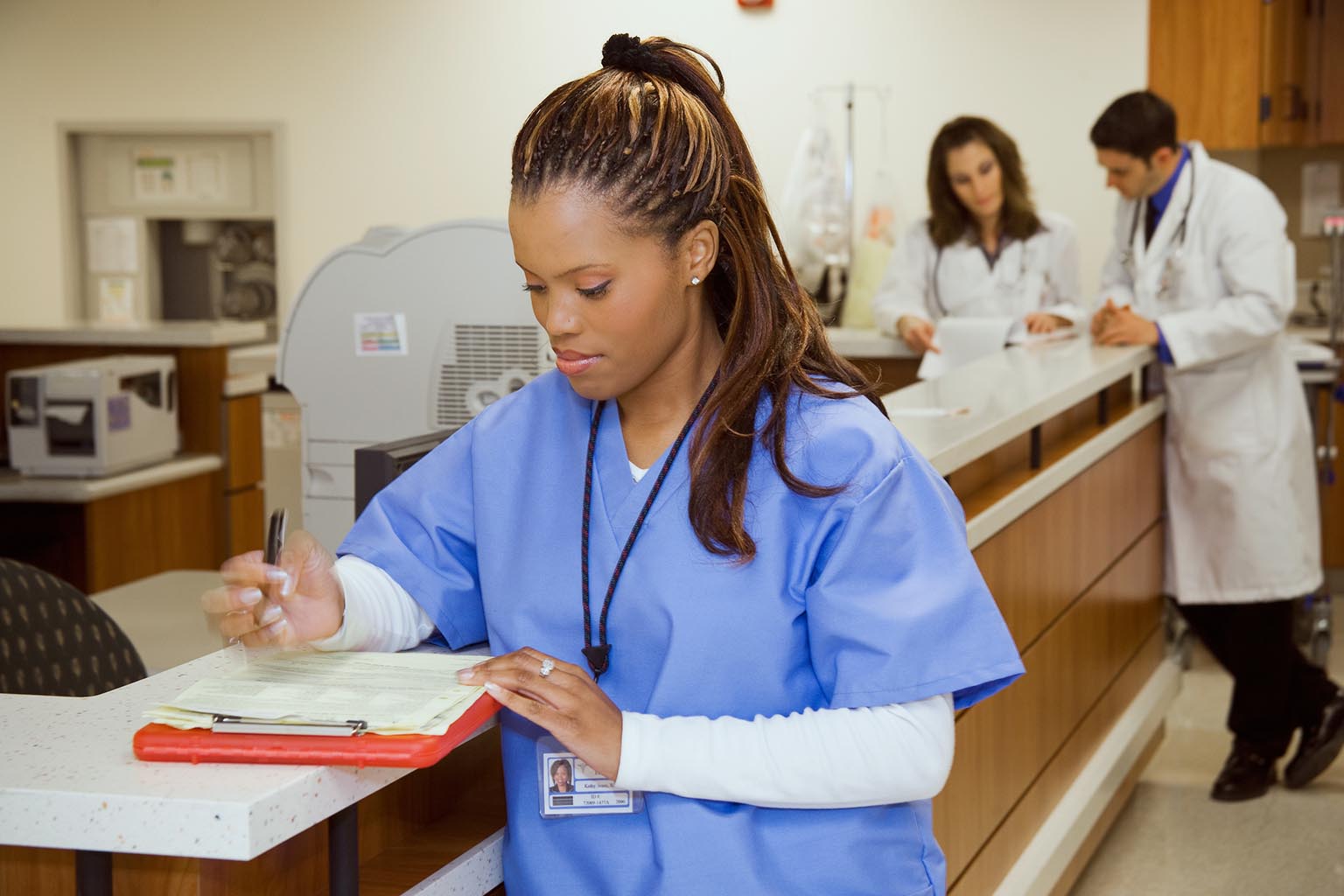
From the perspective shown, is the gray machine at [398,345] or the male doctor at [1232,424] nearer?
the gray machine at [398,345]

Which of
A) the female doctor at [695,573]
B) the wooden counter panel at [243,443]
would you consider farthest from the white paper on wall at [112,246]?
the female doctor at [695,573]

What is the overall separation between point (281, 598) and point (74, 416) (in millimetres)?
3315

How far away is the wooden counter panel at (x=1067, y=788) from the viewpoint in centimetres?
224

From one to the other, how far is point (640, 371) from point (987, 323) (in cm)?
275

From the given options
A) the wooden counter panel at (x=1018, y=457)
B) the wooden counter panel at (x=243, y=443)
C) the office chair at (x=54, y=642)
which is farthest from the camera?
the wooden counter panel at (x=243, y=443)

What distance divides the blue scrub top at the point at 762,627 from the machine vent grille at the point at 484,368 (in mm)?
1019

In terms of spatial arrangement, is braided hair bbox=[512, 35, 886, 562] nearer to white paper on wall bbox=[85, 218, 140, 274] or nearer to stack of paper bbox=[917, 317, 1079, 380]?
stack of paper bbox=[917, 317, 1079, 380]

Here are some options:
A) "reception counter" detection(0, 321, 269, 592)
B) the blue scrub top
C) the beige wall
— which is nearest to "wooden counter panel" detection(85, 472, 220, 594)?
"reception counter" detection(0, 321, 269, 592)

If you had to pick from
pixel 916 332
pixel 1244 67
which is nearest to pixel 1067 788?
pixel 916 332

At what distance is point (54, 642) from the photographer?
172 centimetres

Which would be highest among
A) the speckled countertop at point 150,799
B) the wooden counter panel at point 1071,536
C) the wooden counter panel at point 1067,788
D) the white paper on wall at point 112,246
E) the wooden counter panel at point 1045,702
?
the white paper on wall at point 112,246

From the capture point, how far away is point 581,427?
1.30 meters

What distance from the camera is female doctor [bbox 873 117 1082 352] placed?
4039 millimetres

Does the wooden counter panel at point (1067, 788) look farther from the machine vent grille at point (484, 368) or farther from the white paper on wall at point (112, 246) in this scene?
the white paper on wall at point (112, 246)
